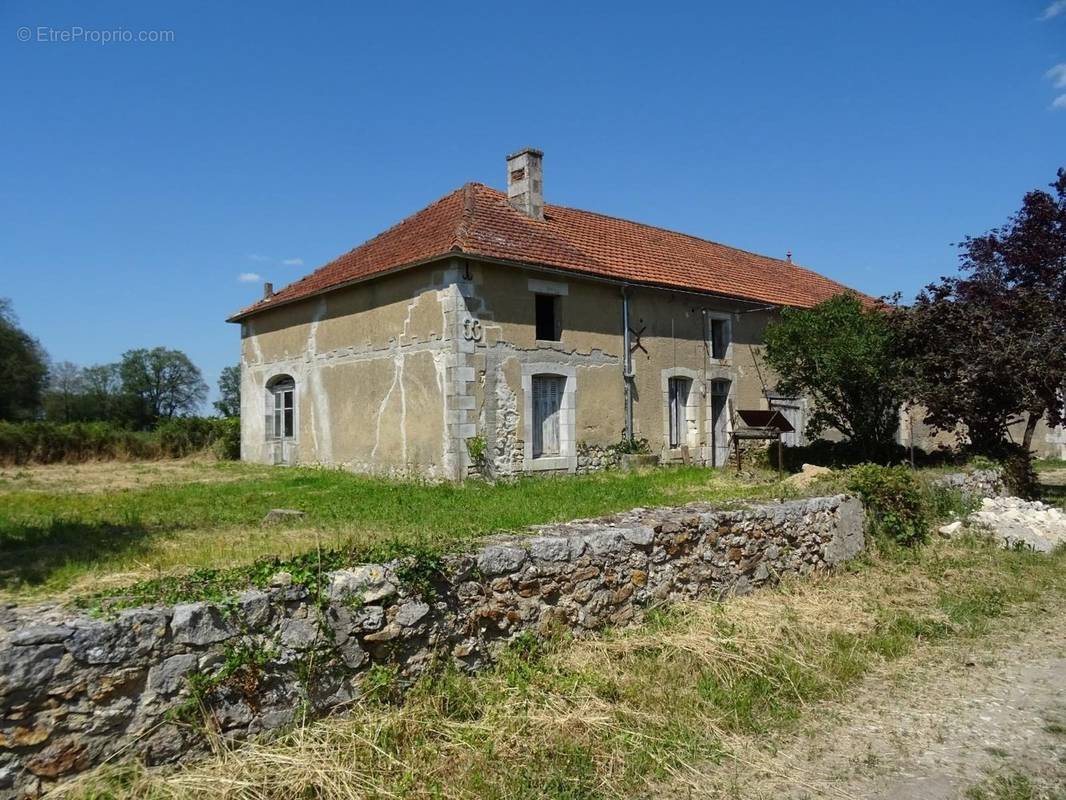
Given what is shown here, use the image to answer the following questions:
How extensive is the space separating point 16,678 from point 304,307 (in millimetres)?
14133

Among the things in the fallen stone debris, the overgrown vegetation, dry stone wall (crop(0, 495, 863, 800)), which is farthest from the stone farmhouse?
the overgrown vegetation

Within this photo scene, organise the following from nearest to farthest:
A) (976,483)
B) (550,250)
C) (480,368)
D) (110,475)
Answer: (976,483)
(480,368)
(550,250)
(110,475)

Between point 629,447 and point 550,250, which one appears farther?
point 629,447

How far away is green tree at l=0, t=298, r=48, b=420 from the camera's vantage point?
129 ft

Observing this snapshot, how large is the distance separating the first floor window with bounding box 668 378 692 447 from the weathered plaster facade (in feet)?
0.34

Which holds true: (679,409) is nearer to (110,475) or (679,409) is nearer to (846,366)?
(846,366)

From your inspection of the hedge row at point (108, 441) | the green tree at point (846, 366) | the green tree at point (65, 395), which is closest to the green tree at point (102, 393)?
the green tree at point (65, 395)

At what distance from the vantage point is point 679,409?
54.5 ft

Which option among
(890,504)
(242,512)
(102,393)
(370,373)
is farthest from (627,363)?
(102,393)

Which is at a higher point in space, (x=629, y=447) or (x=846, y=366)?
(x=846, y=366)

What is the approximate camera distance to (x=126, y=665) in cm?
339

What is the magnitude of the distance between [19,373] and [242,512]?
132ft

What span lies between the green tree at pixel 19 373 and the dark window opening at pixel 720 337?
37.4m

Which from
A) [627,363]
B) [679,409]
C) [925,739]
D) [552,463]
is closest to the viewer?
[925,739]
